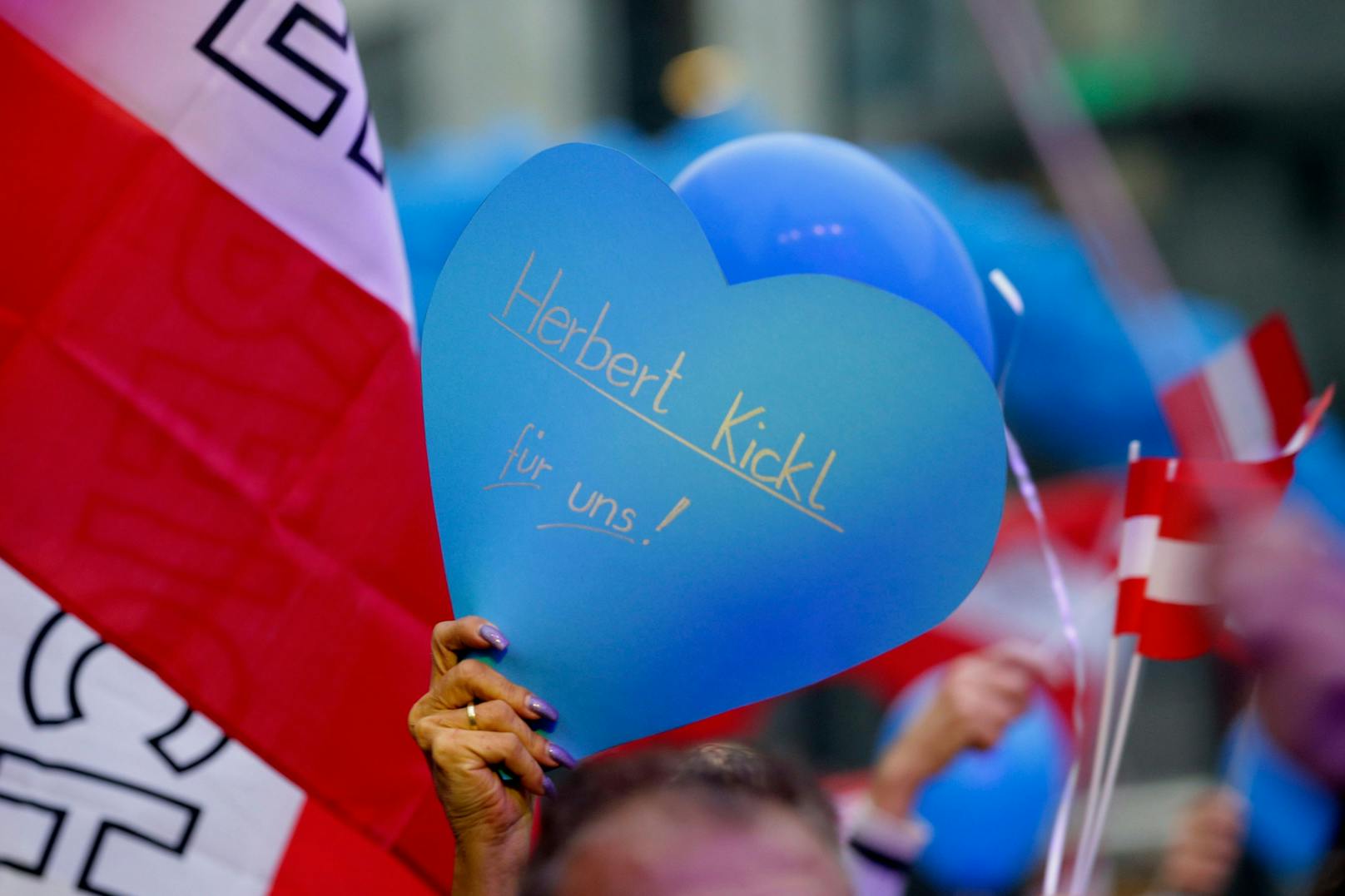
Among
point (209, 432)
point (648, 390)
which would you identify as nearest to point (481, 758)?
point (648, 390)

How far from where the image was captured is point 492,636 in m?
1.07

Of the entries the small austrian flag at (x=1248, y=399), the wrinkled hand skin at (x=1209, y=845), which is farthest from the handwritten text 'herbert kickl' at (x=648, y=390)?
the wrinkled hand skin at (x=1209, y=845)

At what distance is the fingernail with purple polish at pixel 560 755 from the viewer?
106cm

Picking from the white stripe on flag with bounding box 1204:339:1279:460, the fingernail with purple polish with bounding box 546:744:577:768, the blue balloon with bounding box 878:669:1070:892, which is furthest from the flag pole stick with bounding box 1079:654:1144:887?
the blue balloon with bounding box 878:669:1070:892

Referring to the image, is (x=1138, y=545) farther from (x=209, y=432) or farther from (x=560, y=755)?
(x=209, y=432)

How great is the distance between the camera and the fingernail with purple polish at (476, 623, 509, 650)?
1.07 m

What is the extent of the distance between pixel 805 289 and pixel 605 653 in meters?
0.31

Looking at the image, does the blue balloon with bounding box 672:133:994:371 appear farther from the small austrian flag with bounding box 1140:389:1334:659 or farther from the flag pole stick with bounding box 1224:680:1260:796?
the flag pole stick with bounding box 1224:680:1260:796

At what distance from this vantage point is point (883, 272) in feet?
4.03

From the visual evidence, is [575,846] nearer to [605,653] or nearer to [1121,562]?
[605,653]

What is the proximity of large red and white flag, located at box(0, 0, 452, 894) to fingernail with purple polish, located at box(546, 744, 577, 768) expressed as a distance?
0.37 meters

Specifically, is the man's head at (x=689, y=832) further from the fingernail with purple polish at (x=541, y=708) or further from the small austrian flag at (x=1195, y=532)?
the small austrian flag at (x=1195, y=532)

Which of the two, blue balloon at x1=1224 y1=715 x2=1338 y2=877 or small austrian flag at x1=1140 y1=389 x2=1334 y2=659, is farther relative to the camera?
blue balloon at x1=1224 y1=715 x2=1338 y2=877

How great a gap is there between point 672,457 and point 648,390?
5cm
